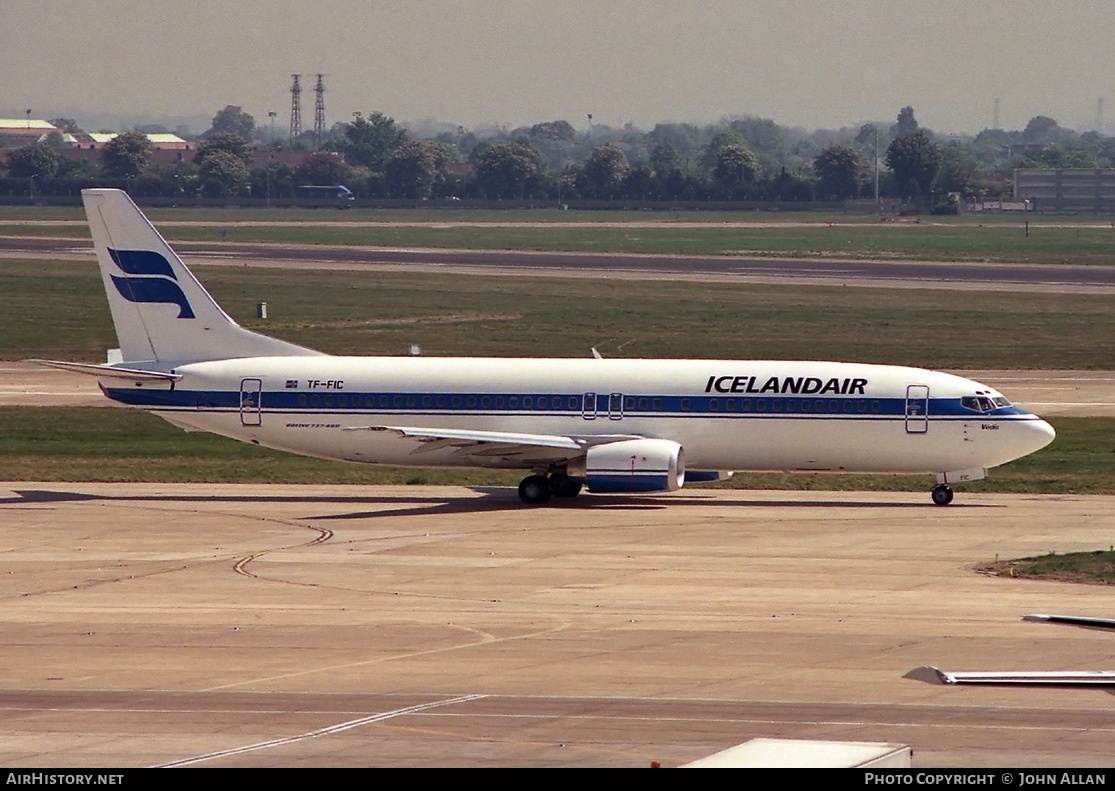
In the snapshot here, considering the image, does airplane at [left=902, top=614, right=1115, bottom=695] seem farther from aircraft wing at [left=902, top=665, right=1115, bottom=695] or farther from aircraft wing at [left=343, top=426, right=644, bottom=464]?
aircraft wing at [left=343, top=426, right=644, bottom=464]

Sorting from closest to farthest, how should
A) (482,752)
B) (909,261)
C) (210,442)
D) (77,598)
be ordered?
(482,752), (77,598), (210,442), (909,261)

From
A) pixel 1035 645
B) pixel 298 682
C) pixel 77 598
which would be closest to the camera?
pixel 298 682

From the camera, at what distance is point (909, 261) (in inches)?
5679

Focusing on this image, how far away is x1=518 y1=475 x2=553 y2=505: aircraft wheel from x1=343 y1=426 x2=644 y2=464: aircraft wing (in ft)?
1.96

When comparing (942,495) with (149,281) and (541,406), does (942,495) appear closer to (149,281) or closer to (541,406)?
(541,406)

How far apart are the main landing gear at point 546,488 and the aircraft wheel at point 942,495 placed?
996 cm

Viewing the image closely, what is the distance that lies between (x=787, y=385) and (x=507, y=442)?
794cm

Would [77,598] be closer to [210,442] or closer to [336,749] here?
[336,749]

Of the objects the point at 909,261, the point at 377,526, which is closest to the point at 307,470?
the point at 377,526

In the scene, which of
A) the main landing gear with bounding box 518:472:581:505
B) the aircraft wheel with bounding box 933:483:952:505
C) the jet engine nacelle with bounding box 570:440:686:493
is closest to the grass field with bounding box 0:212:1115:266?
the aircraft wheel with bounding box 933:483:952:505

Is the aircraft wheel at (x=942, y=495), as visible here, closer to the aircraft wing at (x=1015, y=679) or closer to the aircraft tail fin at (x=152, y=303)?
the aircraft tail fin at (x=152, y=303)

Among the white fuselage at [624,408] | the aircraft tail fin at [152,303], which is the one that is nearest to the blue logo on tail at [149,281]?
the aircraft tail fin at [152,303]

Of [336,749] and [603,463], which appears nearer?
[336,749]

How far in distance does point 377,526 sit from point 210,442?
58.5 ft
